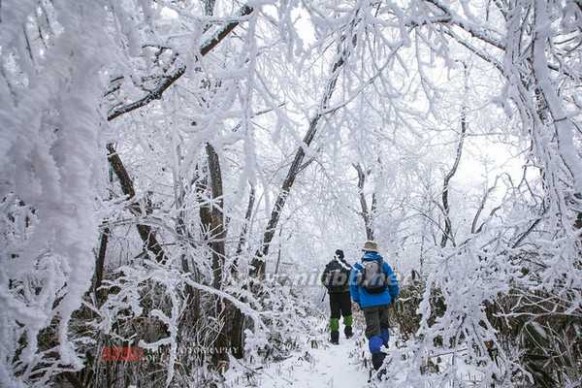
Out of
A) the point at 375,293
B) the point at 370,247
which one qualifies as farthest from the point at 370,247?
the point at 375,293

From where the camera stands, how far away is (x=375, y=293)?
467 centimetres

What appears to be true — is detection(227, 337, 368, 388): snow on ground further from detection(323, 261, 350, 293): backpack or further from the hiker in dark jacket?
detection(323, 261, 350, 293): backpack

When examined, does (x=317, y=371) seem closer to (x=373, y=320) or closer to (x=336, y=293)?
(x=373, y=320)

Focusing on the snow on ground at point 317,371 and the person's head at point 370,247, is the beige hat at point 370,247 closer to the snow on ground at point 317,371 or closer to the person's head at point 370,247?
the person's head at point 370,247

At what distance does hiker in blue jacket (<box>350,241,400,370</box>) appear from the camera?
15.1ft

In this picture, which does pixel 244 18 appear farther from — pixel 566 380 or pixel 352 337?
pixel 352 337

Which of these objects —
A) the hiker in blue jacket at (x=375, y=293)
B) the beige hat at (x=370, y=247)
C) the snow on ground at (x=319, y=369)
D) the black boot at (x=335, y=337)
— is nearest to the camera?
the hiker in blue jacket at (x=375, y=293)

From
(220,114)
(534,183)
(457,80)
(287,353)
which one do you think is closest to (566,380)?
(534,183)

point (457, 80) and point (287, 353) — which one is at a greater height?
point (457, 80)

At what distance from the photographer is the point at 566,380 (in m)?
3.00

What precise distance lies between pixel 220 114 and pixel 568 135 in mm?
1220

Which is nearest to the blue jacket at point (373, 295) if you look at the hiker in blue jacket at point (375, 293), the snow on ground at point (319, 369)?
the hiker in blue jacket at point (375, 293)

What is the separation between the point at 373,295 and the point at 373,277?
8.6 inches

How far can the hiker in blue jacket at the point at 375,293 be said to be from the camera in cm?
461
